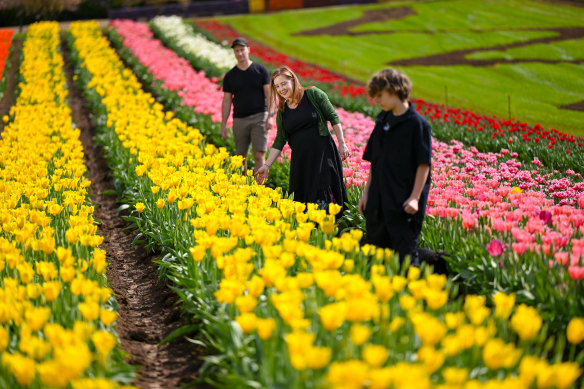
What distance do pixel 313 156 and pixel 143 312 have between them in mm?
2240

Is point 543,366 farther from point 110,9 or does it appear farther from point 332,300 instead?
point 110,9

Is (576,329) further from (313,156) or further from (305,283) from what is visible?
(313,156)

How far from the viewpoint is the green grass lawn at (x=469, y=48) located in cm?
1538

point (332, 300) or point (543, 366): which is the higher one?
point (543, 366)

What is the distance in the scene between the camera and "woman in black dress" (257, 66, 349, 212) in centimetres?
617

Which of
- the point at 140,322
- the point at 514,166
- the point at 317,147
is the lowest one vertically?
the point at 140,322

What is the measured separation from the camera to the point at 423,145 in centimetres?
446

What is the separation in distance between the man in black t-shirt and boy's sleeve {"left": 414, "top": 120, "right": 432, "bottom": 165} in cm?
385

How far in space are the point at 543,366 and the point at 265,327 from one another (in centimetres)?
117

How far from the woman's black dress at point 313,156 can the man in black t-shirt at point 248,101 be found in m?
1.87

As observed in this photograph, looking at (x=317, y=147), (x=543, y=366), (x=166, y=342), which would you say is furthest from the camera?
(x=317, y=147)

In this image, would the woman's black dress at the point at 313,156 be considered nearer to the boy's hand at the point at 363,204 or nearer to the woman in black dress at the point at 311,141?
the woman in black dress at the point at 311,141

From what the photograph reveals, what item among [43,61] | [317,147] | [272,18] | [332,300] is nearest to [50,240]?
[332,300]

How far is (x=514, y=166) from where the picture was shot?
777 centimetres
